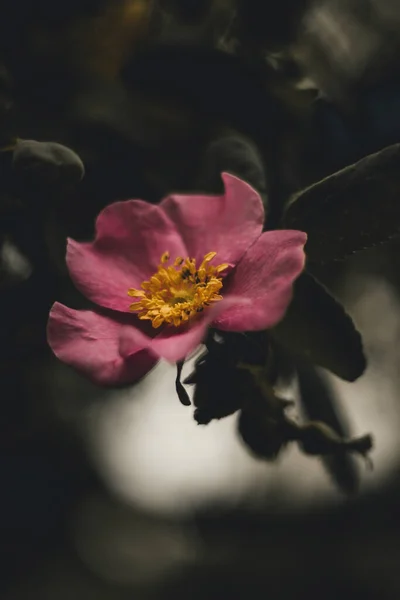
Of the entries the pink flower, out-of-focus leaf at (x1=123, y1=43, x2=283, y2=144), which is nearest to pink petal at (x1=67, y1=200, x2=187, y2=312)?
the pink flower

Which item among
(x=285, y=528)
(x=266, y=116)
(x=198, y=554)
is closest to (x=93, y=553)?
(x=198, y=554)

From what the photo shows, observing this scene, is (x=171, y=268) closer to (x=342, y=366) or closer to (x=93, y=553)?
(x=342, y=366)

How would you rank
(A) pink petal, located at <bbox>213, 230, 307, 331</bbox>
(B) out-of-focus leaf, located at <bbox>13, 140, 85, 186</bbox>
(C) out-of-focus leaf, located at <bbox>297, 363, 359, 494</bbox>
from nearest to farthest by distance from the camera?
(A) pink petal, located at <bbox>213, 230, 307, 331</bbox>, (B) out-of-focus leaf, located at <bbox>13, 140, 85, 186</bbox>, (C) out-of-focus leaf, located at <bbox>297, 363, 359, 494</bbox>

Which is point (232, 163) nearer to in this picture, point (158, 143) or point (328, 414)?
point (158, 143)

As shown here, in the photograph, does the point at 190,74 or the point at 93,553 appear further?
the point at 93,553

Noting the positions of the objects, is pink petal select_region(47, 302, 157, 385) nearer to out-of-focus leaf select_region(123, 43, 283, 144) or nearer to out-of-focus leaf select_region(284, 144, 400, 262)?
out-of-focus leaf select_region(284, 144, 400, 262)

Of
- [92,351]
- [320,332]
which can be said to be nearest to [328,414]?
[320,332]
